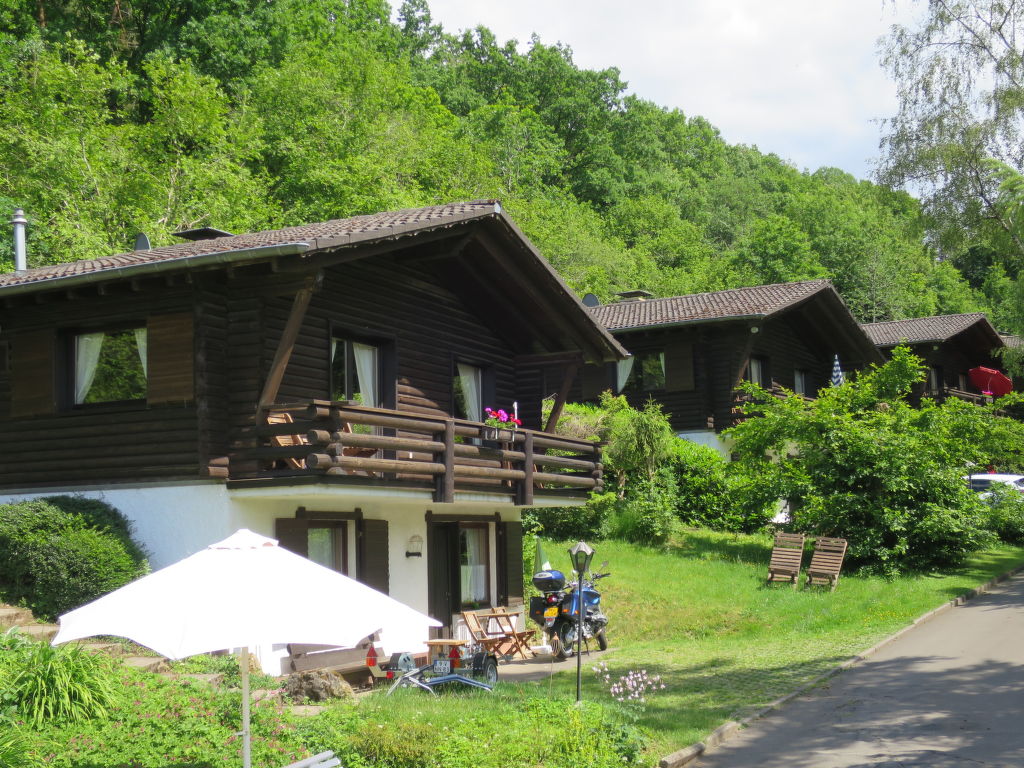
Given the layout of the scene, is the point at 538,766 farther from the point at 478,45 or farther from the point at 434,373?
the point at 478,45

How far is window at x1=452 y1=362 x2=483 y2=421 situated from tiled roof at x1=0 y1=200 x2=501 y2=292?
3.06 meters

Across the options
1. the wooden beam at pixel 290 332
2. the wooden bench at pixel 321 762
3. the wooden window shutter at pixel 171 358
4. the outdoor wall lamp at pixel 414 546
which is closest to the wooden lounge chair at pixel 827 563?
the outdoor wall lamp at pixel 414 546

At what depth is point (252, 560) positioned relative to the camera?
305 inches

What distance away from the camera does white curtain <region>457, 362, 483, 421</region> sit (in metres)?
18.9

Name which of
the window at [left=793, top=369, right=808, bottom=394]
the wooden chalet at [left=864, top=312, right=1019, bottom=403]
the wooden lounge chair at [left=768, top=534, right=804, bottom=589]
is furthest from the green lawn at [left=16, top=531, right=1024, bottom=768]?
the wooden chalet at [left=864, top=312, right=1019, bottom=403]

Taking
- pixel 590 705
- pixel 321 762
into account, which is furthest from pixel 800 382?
pixel 321 762

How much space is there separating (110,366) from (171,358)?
120 centimetres

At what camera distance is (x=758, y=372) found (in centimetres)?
3139

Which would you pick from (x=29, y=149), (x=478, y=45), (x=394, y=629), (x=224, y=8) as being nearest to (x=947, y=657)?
(x=394, y=629)

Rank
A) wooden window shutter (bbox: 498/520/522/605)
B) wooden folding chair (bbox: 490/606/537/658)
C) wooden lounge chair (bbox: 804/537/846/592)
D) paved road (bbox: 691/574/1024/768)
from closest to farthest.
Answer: paved road (bbox: 691/574/1024/768) → wooden folding chair (bbox: 490/606/537/658) → wooden window shutter (bbox: 498/520/522/605) → wooden lounge chair (bbox: 804/537/846/592)

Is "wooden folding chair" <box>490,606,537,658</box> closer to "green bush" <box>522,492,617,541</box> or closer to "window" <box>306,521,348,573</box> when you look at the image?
"window" <box>306,521,348,573</box>

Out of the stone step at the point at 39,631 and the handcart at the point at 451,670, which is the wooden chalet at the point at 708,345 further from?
the stone step at the point at 39,631

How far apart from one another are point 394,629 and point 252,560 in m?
1.10

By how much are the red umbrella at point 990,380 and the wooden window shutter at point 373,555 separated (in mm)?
34394
